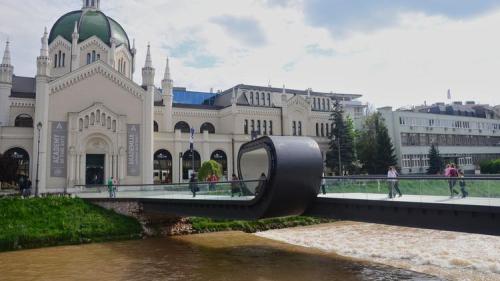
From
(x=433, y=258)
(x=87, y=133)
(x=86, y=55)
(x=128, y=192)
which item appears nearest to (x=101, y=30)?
(x=86, y=55)

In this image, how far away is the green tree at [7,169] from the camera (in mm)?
38500

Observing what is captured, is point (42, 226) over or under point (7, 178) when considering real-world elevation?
under

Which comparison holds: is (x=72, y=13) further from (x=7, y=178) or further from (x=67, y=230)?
(x=67, y=230)

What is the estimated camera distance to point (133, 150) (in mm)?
46375

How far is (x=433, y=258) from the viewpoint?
66.0 feet

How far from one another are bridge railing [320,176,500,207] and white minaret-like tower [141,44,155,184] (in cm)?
3044

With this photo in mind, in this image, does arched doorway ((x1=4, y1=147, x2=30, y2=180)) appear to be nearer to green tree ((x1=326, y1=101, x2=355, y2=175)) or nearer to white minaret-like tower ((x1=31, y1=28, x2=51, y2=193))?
white minaret-like tower ((x1=31, y1=28, x2=51, y2=193))

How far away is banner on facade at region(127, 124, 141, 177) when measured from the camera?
45.9 m

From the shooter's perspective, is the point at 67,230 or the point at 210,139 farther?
the point at 210,139

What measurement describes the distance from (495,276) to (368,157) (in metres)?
42.0

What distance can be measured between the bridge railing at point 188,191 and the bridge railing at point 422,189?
371 centimetres

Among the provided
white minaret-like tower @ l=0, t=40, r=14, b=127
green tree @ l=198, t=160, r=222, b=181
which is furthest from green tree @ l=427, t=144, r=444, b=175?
white minaret-like tower @ l=0, t=40, r=14, b=127

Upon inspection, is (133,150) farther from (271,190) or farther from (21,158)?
(271,190)

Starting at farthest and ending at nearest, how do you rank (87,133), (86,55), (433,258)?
1. (86,55)
2. (87,133)
3. (433,258)
